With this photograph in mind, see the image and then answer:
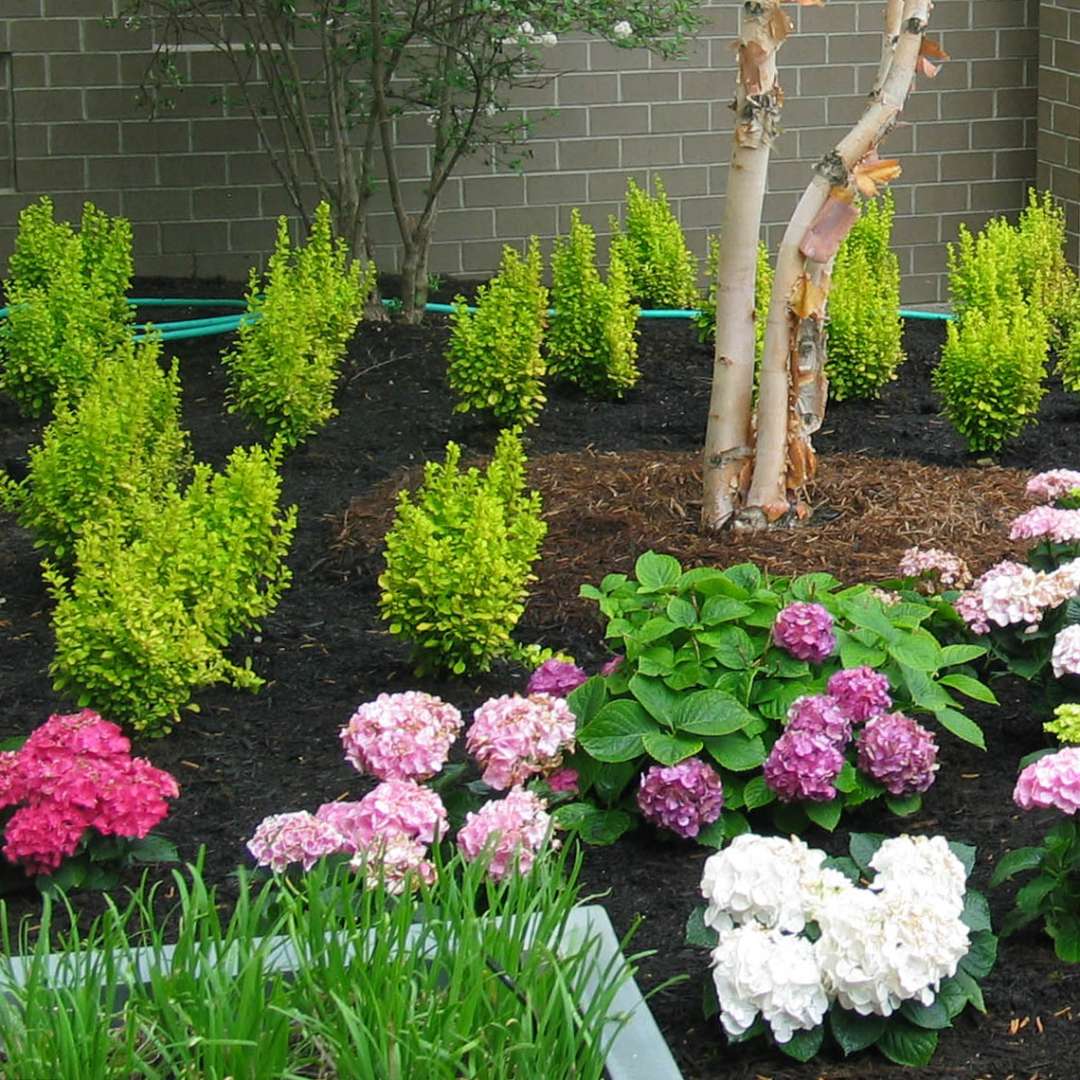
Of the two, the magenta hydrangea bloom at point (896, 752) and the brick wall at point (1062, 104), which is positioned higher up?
the brick wall at point (1062, 104)

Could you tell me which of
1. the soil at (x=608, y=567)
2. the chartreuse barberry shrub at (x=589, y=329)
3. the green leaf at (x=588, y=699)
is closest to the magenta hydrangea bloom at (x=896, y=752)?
the soil at (x=608, y=567)

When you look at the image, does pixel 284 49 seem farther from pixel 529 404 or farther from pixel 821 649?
pixel 821 649

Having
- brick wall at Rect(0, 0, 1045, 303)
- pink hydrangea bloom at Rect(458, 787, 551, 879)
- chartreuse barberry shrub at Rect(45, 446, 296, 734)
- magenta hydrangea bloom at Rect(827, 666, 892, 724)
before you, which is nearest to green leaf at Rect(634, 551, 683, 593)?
magenta hydrangea bloom at Rect(827, 666, 892, 724)

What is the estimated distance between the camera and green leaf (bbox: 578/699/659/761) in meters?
3.62

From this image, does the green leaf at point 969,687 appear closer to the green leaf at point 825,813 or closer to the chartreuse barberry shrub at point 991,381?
the green leaf at point 825,813

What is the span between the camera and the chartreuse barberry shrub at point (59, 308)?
6844 millimetres

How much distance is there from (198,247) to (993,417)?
4615 millimetres

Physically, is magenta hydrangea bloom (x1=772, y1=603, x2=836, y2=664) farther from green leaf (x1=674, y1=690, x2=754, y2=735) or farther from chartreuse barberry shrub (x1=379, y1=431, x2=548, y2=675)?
chartreuse barberry shrub (x1=379, y1=431, x2=548, y2=675)

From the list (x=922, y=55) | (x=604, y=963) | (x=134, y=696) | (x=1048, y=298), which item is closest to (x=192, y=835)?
(x=134, y=696)

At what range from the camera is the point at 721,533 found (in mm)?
5438

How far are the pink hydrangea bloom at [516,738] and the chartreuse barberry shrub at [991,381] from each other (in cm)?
320

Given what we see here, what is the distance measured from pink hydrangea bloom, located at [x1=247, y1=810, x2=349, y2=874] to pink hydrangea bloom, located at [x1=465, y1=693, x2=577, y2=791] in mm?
430

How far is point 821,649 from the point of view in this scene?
3.77 m

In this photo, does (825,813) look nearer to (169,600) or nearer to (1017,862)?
(1017,862)
